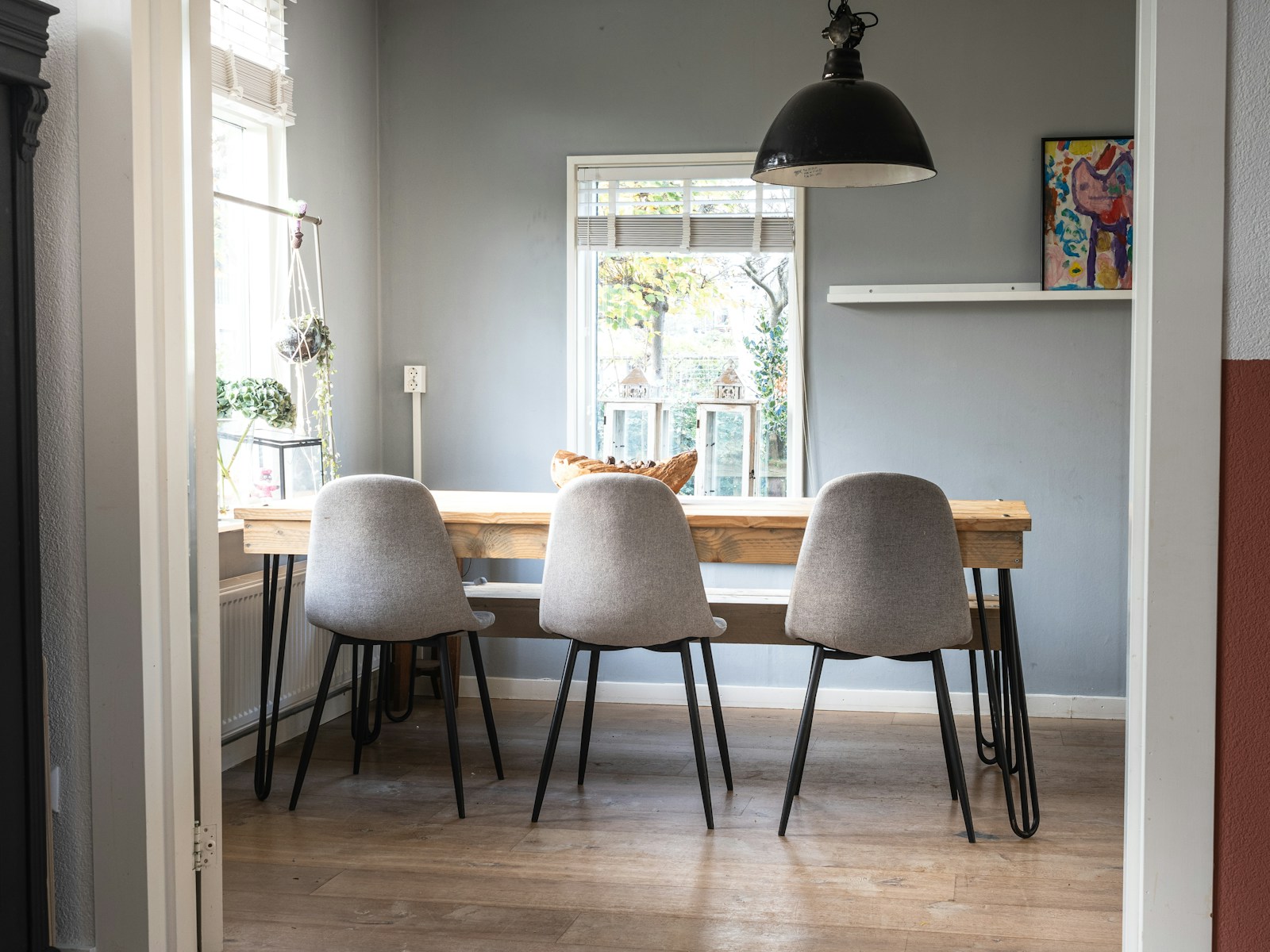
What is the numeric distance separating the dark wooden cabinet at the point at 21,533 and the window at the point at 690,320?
267 cm

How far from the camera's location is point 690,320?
14.6ft

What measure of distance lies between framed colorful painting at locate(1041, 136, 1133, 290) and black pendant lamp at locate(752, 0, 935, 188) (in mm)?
1254

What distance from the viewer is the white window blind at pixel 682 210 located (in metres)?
4.34

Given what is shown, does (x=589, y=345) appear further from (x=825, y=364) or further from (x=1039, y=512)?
(x=1039, y=512)

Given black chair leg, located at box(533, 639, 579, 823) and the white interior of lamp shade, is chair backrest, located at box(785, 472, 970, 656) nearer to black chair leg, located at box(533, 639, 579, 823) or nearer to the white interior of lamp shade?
black chair leg, located at box(533, 639, 579, 823)

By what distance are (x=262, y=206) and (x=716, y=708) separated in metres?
2.08

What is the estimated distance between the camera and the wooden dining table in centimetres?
305

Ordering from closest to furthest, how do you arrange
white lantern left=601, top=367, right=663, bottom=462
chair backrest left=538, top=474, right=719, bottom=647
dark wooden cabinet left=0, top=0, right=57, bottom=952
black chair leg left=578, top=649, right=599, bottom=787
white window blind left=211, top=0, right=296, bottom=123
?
dark wooden cabinet left=0, top=0, right=57, bottom=952 → chair backrest left=538, top=474, right=719, bottom=647 → black chair leg left=578, top=649, right=599, bottom=787 → white window blind left=211, top=0, right=296, bottom=123 → white lantern left=601, top=367, right=663, bottom=462

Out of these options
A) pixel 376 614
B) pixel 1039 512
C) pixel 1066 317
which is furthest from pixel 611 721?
pixel 1066 317

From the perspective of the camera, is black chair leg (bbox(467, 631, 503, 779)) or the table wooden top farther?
black chair leg (bbox(467, 631, 503, 779))

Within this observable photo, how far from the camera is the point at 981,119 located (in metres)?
4.18

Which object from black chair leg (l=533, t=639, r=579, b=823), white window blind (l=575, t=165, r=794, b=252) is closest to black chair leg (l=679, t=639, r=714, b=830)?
black chair leg (l=533, t=639, r=579, b=823)

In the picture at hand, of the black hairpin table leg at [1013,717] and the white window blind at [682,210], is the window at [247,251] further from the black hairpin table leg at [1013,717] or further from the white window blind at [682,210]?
the black hairpin table leg at [1013,717]

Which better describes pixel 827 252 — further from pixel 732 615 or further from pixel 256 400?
pixel 256 400
